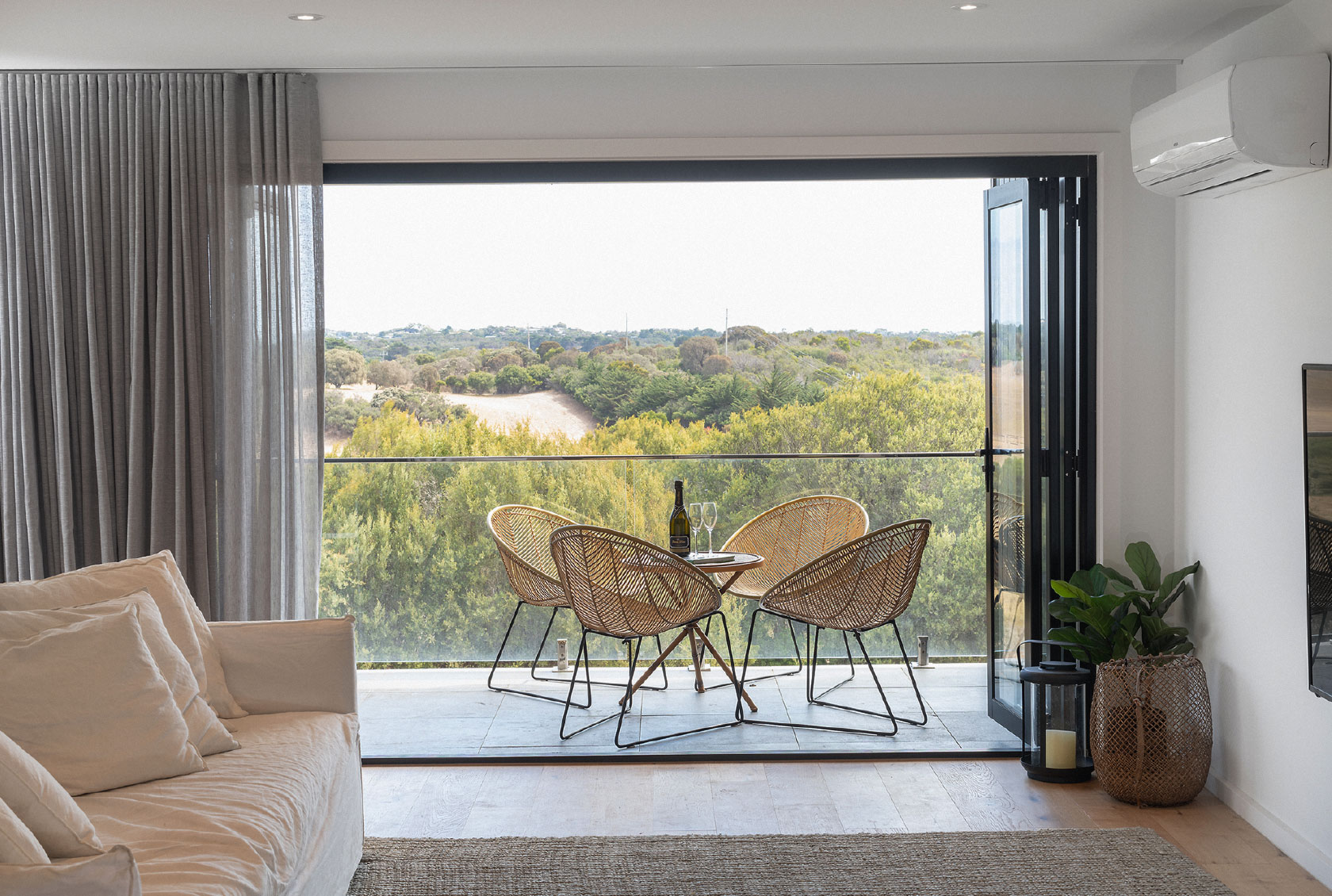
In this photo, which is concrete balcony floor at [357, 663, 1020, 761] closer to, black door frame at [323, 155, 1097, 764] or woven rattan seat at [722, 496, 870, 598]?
black door frame at [323, 155, 1097, 764]

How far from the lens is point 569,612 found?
5145 millimetres

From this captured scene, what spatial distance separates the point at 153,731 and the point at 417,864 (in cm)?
97

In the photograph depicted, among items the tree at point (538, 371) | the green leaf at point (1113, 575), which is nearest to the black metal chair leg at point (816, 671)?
the green leaf at point (1113, 575)

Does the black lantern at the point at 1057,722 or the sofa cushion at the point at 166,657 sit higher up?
the sofa cushion at the point at 166,657

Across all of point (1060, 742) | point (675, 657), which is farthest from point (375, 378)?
point (1060, 742)

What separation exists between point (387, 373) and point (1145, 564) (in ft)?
12.6

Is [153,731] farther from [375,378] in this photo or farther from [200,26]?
[375,378]

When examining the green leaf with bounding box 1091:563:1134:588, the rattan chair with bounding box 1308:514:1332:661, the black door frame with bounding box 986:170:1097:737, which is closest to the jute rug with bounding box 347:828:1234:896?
the rattan chair with bounding box 1308:514:1332:661

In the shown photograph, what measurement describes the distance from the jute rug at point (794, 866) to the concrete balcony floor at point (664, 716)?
83 centimetres

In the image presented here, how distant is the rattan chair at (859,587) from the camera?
4375 mm

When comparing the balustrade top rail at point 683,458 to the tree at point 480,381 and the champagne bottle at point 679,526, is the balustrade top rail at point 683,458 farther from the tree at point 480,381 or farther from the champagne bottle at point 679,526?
the tree at point 480,381

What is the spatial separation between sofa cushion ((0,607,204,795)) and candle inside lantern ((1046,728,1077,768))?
2.81 meters

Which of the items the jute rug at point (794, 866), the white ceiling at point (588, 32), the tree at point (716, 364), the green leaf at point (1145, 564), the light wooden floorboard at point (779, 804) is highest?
the white ceiling at point (588, 32)

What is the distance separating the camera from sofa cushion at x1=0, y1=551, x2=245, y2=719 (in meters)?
2.71
